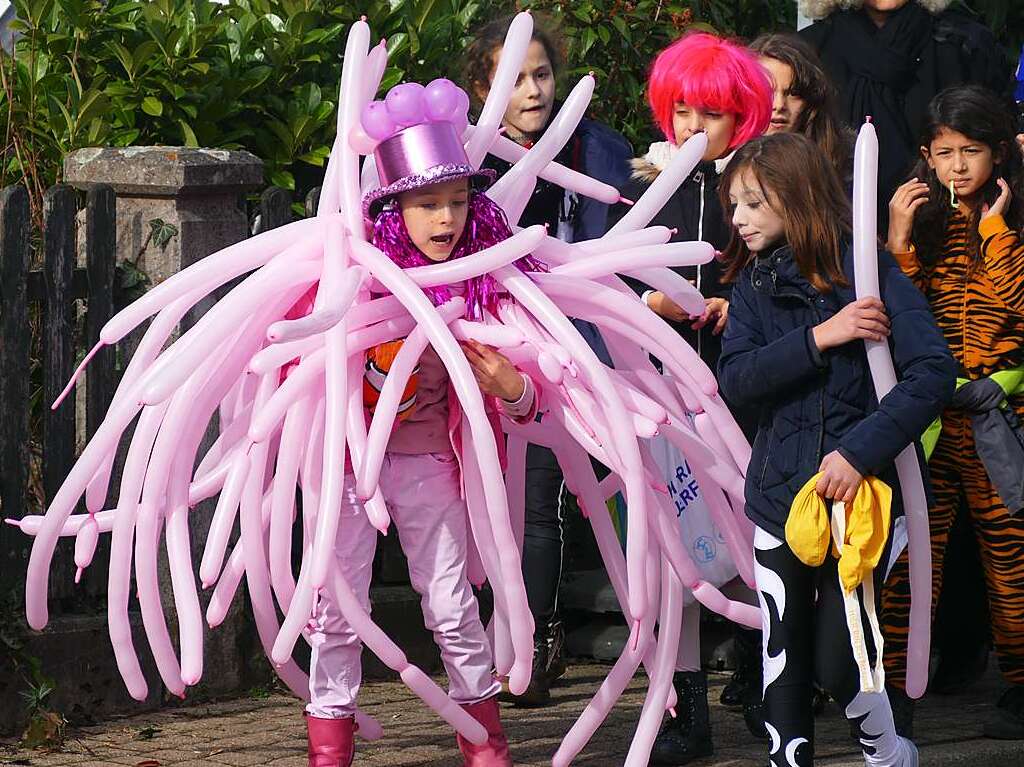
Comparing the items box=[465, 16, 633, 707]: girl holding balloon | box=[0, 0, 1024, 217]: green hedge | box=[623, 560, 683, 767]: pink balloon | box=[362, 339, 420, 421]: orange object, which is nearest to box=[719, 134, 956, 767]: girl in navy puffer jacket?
box=[623, 560, 683, 767]: pink balloon

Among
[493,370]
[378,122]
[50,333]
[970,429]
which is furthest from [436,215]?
[970,429]

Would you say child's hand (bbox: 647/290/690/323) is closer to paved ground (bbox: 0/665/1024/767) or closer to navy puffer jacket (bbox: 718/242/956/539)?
navy puffer jacket (bbox: 718/242/956/539)

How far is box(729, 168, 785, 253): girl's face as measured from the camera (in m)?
4.34

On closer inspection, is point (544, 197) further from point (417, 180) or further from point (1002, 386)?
point (417, 180)

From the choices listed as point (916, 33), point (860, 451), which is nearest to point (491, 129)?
point (860, 451)

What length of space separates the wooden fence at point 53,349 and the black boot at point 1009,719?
2.68 metres

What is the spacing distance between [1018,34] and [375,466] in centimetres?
567

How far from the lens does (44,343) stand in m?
5.35

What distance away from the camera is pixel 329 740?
430 cm

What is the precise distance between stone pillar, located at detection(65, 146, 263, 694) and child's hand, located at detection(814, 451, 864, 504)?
2292mm

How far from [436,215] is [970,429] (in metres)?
2.01

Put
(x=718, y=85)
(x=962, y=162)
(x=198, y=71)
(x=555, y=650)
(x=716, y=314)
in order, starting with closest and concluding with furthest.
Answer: (x=718, y=85), (x=716, y=314), (x=962, y=162), (x=555, y=650), (x=198, y=71)

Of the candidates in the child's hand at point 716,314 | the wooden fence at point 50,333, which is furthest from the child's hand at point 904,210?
the wooden fence at point 50,333

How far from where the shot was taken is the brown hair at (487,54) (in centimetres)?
558
